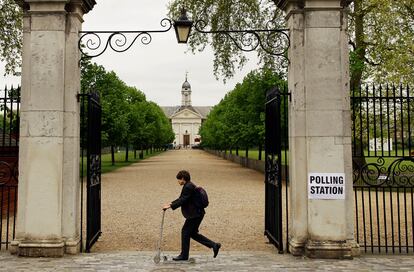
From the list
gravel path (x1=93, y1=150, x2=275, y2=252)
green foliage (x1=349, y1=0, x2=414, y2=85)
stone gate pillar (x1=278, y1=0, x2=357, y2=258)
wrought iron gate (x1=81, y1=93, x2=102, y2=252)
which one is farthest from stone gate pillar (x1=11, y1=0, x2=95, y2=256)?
green foliage (x1=349, y1=0, x2=414, y2=85)

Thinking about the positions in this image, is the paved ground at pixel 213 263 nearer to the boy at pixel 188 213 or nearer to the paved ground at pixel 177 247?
the paved ground at pixel 177 247

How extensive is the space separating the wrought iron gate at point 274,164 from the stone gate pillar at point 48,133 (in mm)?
3569

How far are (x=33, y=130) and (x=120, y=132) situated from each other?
2112 centimetres

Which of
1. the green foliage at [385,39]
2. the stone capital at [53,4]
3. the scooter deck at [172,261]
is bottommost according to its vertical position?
the scooter deck at [172,261]

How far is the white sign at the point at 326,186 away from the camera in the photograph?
7254mm

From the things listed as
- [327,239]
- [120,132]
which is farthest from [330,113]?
[120,132]

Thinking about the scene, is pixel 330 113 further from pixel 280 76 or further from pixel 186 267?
pixel 280 76

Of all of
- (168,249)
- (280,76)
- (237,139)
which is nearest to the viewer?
(168,249)

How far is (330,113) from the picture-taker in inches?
289

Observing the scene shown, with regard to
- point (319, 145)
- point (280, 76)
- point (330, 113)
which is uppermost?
point (280, 76)

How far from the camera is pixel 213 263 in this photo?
270 inches

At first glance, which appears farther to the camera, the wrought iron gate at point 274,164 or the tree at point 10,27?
the tree at point 10,27

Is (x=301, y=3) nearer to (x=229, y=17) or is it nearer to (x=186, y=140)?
(x=229, y=17)

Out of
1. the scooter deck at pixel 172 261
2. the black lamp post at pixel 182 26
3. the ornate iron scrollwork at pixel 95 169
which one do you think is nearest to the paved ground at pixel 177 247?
the scooter deck at pixel 172 261
